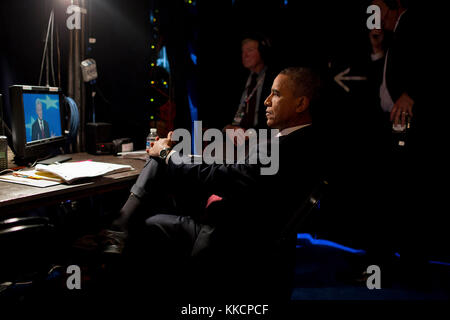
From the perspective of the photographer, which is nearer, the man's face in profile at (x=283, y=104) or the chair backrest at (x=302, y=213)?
the chair backrest at (x=302, y=213)

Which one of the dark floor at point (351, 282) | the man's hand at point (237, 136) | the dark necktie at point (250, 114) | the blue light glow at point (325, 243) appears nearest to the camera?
the dark floor at point (351, 282)

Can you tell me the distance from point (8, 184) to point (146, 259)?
0.73m

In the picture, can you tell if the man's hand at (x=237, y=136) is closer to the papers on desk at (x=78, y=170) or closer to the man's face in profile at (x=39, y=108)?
the papers on desk at (x=78, y=170)

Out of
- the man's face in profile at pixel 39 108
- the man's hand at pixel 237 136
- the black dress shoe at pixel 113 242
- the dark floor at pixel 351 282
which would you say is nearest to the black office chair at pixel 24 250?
the black dress shoe at pixel 113 242

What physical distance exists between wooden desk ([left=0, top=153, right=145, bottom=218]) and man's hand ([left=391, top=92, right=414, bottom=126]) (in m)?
2.01

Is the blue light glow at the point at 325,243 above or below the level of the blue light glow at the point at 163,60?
below

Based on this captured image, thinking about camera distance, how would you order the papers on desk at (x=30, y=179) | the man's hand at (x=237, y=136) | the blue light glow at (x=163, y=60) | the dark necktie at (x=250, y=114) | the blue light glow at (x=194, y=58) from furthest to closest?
the blue light glow at (x=194, y=58), the blue light glow at (x=163, y=60), the dark necktie at (x=250, y=114), the man's hand at (x=237, y=136), the papers on desk at (x=30, y=179)

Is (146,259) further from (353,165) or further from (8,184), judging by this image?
(353,165)

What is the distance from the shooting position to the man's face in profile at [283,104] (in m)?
1.60

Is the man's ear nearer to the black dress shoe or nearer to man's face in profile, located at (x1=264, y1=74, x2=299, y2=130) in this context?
man's face in profile, located at (x1=264, y1=74, x2=299, y2=130)

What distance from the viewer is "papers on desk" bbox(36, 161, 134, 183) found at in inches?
62.4

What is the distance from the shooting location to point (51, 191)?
4.76 feet

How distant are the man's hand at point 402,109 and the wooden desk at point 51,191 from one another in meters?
2.01
